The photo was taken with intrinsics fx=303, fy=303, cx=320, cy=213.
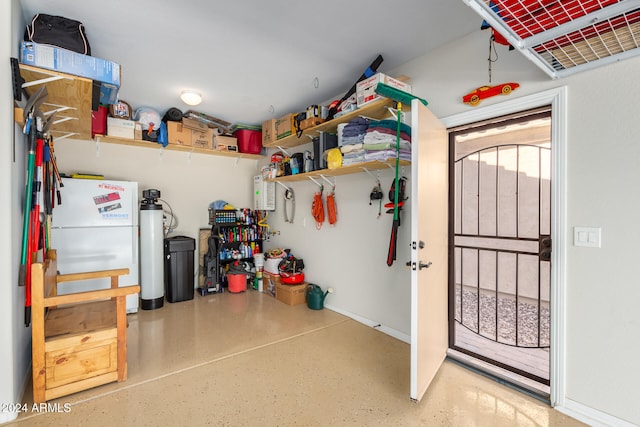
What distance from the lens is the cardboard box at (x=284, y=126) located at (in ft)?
12.4

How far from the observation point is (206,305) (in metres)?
4.07

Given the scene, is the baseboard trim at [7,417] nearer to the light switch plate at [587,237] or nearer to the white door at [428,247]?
the white door at [428,247]

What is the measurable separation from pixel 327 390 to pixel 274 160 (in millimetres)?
3200

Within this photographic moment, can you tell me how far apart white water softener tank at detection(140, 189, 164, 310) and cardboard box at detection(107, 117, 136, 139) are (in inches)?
28.9

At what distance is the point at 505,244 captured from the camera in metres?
4.92

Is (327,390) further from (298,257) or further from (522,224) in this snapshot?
(522,224)

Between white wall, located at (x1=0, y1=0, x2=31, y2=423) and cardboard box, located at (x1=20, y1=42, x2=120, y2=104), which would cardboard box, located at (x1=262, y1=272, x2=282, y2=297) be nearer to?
white wall, located at (x1=0, y1=0, x2=31, y2=423)

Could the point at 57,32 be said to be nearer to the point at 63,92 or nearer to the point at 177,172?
the point at 63,92

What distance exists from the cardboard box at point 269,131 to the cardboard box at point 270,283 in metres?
1.93

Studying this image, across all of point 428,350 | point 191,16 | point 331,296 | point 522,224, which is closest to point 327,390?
point 428,350

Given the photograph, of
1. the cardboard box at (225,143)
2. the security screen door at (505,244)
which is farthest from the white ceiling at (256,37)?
the cardboard box at (225,143)

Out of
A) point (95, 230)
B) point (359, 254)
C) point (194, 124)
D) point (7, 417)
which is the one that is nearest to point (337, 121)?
point (359, 254)

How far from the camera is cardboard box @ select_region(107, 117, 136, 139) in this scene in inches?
146

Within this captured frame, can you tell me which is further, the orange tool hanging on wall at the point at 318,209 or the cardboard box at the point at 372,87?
the orange tool hanging on wall at the point at 318,209
